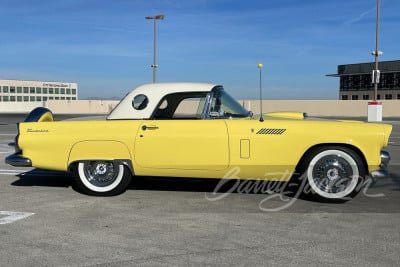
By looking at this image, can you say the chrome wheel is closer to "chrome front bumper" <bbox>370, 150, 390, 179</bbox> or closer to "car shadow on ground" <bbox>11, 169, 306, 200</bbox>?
"chrome front bumper" <bbox>370, 150, 390, 179</bbox>

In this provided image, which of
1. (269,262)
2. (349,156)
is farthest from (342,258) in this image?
(349,156)

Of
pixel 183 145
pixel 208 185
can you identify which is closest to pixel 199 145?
pixel 183 145

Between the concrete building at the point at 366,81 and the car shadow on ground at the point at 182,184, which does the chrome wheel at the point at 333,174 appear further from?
the concrete building at the point at 366,81

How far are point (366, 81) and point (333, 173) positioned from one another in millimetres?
71976

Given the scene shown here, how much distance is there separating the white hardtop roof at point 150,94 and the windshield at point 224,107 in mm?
143

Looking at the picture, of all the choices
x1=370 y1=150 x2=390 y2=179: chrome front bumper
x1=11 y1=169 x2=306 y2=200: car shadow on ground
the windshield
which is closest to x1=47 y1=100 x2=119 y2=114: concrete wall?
x1=11 y1=169 x2=306 y2=200: car shadow on ground

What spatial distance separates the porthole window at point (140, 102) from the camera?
5.98 m

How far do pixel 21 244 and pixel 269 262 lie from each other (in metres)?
2.24

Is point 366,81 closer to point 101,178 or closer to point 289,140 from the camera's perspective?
point 289,140

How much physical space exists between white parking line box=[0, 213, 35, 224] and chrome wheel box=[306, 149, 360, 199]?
134 inches

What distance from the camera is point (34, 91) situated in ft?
428

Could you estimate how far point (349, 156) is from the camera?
18.0ft

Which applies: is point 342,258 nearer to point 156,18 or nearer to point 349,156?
point 349,156

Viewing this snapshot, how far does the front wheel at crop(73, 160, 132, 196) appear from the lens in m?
5.99
